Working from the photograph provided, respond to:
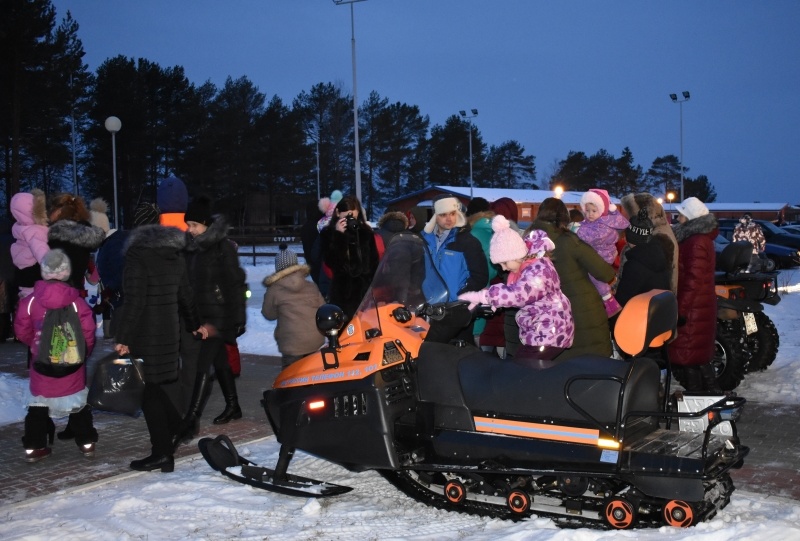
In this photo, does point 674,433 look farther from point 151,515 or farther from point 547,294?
point 151,515

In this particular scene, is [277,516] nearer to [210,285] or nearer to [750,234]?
[210,285]

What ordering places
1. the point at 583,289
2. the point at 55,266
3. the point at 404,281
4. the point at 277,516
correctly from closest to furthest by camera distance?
the point at 277,516 → the point at 404,281 → the point at 583,289 → the point at 55,266

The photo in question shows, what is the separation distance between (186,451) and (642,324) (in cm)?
376

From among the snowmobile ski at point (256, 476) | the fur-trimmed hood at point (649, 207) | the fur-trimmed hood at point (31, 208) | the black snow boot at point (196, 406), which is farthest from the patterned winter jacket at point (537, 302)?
the fur-trimmed hood at point (31, 208)

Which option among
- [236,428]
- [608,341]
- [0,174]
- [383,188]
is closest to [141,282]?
[236,428]

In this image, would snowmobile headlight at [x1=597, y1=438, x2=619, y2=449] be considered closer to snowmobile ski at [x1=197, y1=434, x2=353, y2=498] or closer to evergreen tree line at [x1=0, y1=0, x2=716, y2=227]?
snowmobile ski at [x1=197, y1=434, x2=353, y2=498]

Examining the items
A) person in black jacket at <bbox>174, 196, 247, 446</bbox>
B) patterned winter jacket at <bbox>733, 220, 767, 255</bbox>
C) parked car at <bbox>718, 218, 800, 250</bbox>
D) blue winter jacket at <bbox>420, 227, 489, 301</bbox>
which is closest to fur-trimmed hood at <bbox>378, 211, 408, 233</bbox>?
blue winter jacket at <bbox>420, 227, 489, 301</bbox>

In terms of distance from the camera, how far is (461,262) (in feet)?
21.5

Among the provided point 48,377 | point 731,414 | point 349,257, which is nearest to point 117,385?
point 48,377

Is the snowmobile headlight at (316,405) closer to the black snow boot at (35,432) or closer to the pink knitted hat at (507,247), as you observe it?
the pink knitted hat at (507,247)

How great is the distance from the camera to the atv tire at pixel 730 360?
8477 millimetres

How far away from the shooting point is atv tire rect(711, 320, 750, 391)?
848 cm

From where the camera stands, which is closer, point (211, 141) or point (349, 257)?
point (349, 257)

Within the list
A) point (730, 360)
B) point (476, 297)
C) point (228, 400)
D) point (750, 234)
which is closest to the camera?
point (476, 297)
